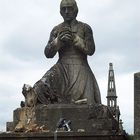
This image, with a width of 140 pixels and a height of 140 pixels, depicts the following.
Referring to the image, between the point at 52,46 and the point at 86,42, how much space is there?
0.97m

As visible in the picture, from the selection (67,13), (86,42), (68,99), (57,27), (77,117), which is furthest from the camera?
(57,27)

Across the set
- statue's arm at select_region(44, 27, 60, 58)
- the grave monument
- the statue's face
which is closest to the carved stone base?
the grave monument

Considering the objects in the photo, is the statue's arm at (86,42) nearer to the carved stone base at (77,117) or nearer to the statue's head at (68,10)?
the statue's head at (68,10)

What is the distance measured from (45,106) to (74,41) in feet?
7.40

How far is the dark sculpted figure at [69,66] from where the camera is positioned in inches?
842

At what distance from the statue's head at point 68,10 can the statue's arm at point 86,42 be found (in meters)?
0.48

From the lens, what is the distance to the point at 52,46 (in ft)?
72.4

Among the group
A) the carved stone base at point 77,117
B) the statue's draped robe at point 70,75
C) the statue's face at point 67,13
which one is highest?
the statue's face at point 67,13

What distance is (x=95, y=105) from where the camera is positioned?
20.5 m

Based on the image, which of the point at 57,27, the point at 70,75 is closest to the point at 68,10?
the point at 57,27

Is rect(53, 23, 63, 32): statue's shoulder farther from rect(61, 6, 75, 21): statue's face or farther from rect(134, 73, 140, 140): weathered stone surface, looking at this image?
rect(134, 73, 140, 140): weathered stone surface

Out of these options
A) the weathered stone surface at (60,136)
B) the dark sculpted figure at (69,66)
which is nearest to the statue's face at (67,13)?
the dark sculpted figure at (69,66)

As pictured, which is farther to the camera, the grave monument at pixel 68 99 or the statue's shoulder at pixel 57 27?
the statue's shoulder at pixel 57 27

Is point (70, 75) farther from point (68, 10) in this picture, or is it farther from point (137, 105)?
point (137, 105)
